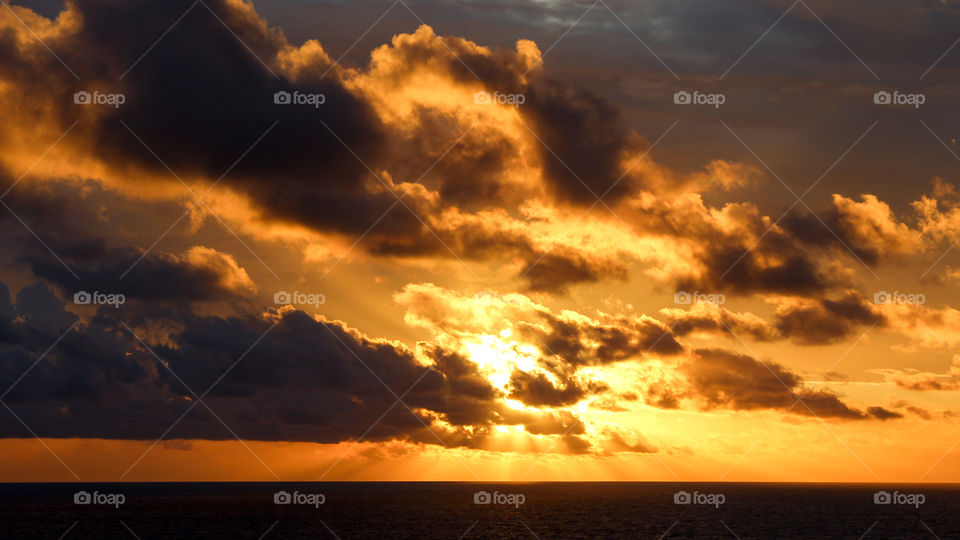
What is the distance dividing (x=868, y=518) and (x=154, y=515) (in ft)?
525

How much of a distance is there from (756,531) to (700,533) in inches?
561

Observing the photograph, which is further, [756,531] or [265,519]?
[265,519]

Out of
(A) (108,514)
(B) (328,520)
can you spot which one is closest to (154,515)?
(A) (108,514)

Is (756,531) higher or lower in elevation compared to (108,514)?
lower

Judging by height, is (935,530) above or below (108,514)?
below

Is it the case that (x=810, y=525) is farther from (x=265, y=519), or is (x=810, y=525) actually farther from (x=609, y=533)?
(x=265, y=519)

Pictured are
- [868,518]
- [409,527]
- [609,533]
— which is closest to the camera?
[609,533]

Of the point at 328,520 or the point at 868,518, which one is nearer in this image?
the point at 328,520

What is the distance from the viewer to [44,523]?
16425 centimetres

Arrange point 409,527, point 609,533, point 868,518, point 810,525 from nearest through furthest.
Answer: point 609,533 < point 409,527 < point 810,525 < point 868,518

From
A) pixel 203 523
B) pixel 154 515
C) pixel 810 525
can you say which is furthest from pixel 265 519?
pixel 810 525

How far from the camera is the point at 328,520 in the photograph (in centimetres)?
17150

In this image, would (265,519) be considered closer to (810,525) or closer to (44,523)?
(44,523)

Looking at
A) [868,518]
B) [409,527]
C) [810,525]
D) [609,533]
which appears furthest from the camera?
[868,518]
